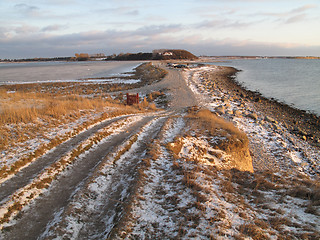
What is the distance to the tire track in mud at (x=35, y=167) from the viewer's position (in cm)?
563

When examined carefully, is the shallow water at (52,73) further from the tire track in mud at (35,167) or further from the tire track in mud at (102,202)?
the tire track in mud at (102,202)

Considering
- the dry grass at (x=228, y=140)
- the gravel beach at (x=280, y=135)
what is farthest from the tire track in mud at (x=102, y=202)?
the gravel beach at (x=280, y=135)

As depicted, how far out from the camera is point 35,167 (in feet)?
22.2

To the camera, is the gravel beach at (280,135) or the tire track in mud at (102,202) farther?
the gravel beach at (280,135)

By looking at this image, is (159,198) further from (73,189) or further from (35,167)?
(35,167)

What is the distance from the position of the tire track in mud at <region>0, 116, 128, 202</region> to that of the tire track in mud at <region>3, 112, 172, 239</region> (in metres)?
0.76

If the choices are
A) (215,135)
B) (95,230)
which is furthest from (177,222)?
(215,135)

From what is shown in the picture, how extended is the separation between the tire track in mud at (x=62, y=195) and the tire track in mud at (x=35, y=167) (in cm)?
76

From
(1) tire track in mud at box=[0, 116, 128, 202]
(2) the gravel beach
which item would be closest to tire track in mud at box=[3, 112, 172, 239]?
(1) tire track in mud at box=[0, 116, 128, 202]

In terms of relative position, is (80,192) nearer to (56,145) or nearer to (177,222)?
(177,222)

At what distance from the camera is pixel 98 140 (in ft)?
31.4

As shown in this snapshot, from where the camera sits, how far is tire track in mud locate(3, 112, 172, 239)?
4504mm

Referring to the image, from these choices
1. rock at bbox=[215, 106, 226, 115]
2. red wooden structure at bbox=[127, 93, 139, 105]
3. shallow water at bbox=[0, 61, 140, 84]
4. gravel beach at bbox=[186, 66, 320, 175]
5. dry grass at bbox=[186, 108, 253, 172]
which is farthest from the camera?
shallow water at bbox=[0, 61, 140, 84]

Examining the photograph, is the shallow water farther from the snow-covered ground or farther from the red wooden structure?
the snow-covered ground
